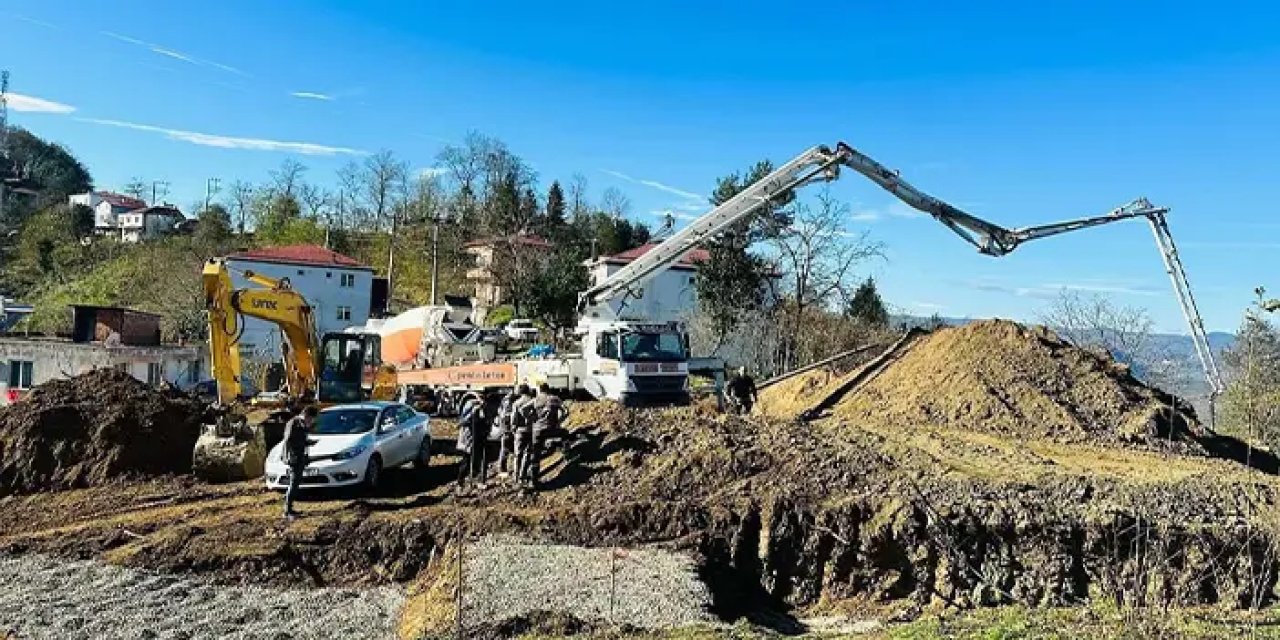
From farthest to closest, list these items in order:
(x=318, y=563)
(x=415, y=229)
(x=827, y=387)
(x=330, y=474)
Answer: (x=415, y=229), (x=827, y=387), (x=330, y=474), (x=318, y=563)

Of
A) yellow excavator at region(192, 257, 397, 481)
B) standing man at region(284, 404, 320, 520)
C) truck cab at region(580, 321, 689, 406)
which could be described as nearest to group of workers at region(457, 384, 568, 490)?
standing man at region(284, 404, 320, 520)

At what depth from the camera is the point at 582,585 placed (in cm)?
Result: 1110

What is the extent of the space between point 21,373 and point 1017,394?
3647 cm

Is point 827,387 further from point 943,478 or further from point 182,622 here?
point 182,622

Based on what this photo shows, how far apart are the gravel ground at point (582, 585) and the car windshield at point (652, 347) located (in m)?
8.63

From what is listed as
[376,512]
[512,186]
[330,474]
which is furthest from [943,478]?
[512,186]

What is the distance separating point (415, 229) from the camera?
67.7 meters

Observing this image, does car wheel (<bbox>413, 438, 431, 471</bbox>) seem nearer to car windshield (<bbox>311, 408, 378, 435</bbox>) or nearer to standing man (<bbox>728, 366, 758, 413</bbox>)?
car windshield (<bbox>311, 408, 378, 435</bbox>)

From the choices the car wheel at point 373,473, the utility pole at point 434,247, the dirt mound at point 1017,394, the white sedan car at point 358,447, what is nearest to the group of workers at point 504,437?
the white sedan car at point 358,447

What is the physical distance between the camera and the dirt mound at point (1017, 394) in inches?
762

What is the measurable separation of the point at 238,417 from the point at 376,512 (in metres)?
5.78

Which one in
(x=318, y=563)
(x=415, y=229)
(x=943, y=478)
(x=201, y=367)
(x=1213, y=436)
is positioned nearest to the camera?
(x=318, y=563)

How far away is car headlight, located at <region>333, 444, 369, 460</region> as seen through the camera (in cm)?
1570

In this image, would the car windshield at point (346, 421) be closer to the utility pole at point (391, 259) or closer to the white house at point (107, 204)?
the utility pole at point (391, 259)
